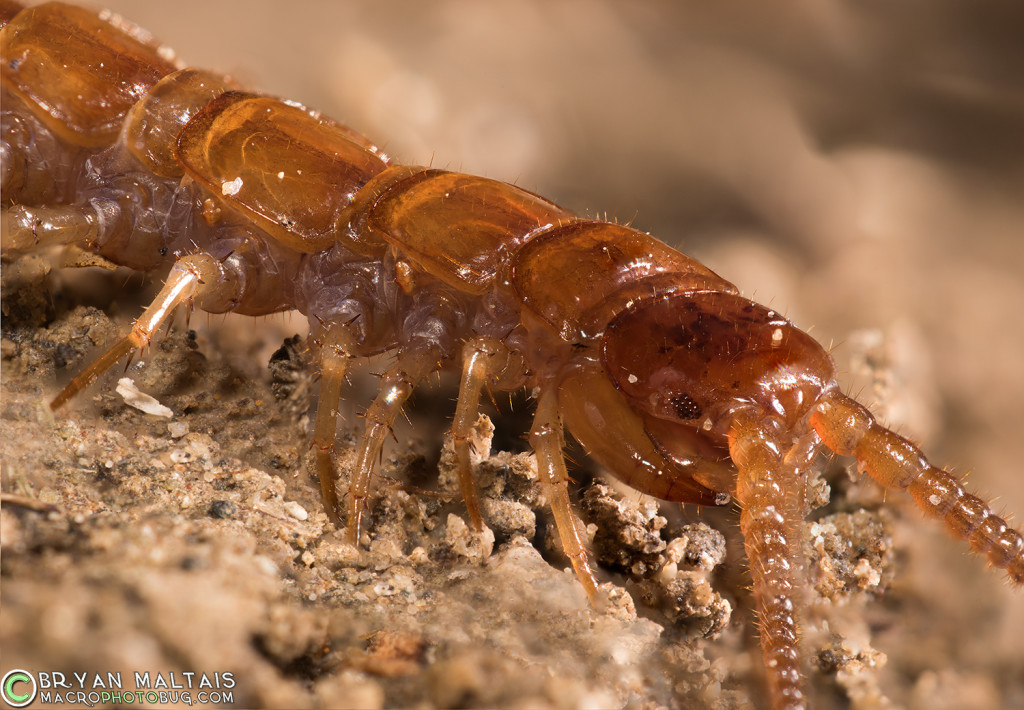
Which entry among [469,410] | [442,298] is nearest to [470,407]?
[469,410]

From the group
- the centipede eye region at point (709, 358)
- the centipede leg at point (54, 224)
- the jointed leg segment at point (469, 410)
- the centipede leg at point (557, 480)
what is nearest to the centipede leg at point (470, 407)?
the jointed leg segment at point (469, 410)

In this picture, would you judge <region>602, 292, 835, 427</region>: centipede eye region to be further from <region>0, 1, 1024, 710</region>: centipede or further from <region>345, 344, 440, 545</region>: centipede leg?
<region>345, 344, 440, 545</region>: centipede leg

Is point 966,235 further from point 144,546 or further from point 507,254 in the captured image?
point 144,546

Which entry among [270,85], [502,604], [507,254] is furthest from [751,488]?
[270,85]

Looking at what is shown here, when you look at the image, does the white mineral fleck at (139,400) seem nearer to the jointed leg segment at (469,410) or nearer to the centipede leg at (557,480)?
the jointed leg segment at (469,410)

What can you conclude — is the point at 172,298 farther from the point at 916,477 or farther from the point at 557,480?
the point at 916,477
